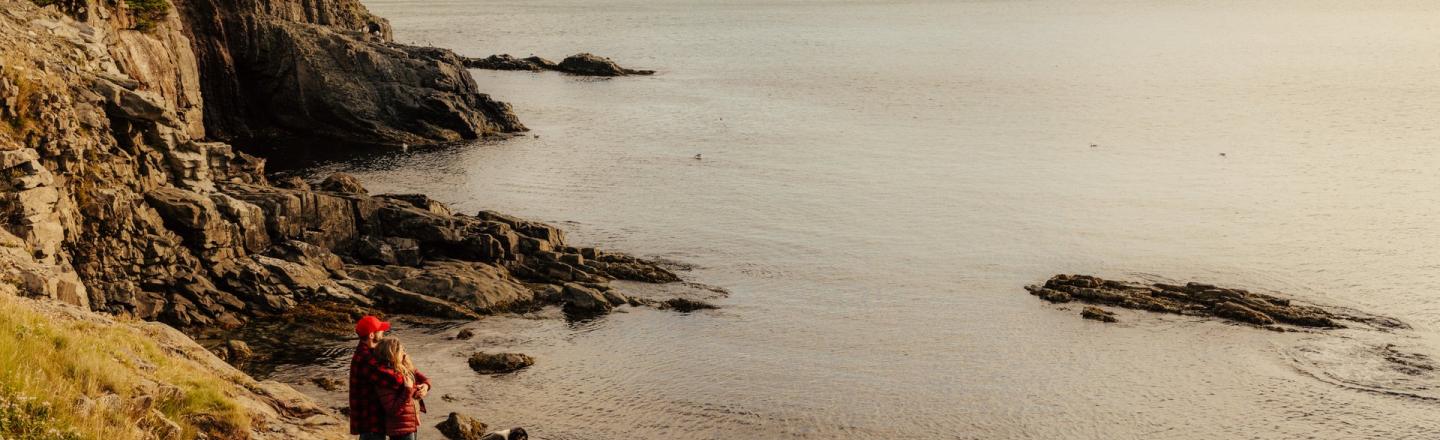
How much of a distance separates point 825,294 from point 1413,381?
19.6 metres

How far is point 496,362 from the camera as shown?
3375 centimetres

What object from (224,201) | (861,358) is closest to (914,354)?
(861,358)

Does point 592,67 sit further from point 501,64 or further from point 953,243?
point 953,243

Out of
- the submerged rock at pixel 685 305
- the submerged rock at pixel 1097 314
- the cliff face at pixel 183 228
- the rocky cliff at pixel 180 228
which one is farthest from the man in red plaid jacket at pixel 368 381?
the submerged rock at pixel 1097 314

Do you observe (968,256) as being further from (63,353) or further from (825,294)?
(63,353)

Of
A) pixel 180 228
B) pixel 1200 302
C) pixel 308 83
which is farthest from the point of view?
pixel 308 83

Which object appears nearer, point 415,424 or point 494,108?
point 415,424

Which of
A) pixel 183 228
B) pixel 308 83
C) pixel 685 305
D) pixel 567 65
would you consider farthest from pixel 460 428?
pixel 567 65

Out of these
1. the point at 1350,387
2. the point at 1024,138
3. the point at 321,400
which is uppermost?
the point at 1024,138

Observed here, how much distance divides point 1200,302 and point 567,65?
3707 inches

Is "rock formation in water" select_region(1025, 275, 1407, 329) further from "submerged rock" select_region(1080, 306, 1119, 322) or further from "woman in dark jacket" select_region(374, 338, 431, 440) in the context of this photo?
"woman in dark jacket" select_region(374, 338, 431, 440)

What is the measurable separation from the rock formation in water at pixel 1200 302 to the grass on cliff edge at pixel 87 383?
1280 inches

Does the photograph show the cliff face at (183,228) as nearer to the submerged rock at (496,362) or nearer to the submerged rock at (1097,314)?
the submerged rock at (496,362)

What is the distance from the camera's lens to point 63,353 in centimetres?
1688
